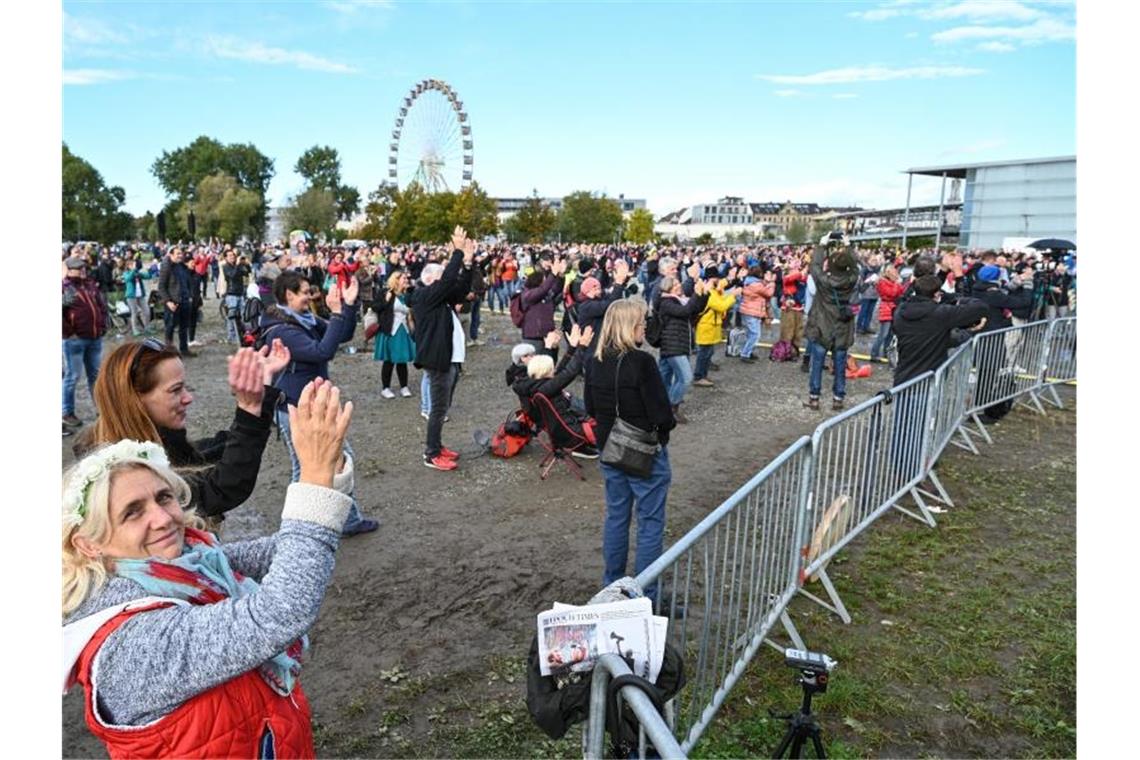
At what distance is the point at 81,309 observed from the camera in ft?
26.1

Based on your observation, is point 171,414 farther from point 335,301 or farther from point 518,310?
point 518,310

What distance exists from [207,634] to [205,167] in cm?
11968

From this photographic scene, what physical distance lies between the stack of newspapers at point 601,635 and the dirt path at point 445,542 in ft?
5.20

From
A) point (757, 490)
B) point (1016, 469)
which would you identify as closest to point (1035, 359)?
point (1016, 469)

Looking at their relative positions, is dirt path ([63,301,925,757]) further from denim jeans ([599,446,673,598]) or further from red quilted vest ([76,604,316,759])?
red quilted vest ([76,604,316,759])

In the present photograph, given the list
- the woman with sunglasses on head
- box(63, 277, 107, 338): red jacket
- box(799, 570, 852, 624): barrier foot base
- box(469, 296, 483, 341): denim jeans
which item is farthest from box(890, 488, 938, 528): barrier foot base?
box(469, 296, 483, 341): denim jeans

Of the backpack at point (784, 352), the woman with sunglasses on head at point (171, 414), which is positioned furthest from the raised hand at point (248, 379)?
the backpack at point (784, 352)

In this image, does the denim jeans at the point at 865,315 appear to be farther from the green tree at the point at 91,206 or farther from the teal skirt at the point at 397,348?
the green tree at the point at 91,206

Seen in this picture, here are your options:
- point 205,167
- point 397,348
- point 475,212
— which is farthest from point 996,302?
point 205,167

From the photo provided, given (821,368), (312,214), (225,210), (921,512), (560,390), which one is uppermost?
(312,214)

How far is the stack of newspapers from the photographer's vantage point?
2.01 meters

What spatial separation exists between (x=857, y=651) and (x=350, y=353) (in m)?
11.3
